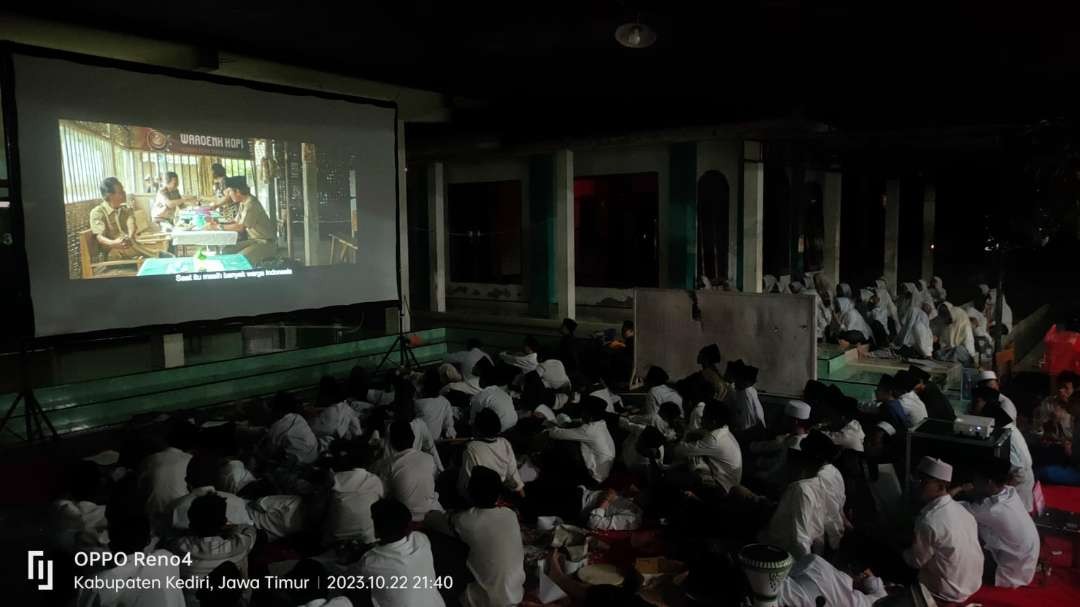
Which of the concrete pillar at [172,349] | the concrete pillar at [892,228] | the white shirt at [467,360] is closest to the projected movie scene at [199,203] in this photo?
the concrete pillar at [172,349]

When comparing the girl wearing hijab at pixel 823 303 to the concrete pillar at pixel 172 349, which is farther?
the girl wearing hijab at pixel 823 303

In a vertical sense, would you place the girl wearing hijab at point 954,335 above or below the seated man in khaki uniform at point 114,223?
below

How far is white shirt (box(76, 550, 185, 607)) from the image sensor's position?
295 cm

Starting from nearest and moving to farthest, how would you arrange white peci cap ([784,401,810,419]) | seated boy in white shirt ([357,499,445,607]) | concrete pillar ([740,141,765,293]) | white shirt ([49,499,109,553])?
seated boy in white shirt ([357,499,445,607])
white shirt ([49,499,109,553])
white peci cap ([784,401,810,419])
concrete pillar ([740,141,765,293])

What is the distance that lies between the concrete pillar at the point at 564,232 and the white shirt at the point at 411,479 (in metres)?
7.50

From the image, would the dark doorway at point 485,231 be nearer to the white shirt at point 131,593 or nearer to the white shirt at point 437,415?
the white shirt at point 437,415

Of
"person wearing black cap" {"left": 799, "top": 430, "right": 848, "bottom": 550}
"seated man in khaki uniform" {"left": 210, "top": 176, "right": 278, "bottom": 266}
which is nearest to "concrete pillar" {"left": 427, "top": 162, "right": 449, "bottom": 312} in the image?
"seated man in khaki uniform" {"left": 210, "top": 176, "right": 278, "bottom": 266}

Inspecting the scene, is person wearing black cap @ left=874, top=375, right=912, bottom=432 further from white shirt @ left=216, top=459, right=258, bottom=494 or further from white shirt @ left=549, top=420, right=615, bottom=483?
white shirt @ left=216, top=459, right=258, bottom=494

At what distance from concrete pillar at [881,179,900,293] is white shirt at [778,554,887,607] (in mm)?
12117

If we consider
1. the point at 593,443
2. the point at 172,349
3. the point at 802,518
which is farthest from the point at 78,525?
the point at 172,349

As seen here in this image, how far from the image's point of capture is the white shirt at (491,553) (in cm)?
367

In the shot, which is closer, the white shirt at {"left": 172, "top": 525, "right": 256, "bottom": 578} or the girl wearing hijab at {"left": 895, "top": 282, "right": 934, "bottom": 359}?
the white shirt at {"left": 172, "top": 525, "right": 256, "bottom": 578}

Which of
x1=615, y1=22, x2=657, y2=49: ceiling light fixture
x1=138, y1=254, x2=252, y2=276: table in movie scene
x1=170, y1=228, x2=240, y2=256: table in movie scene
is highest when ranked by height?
x1=615, y1=22, x2=657, y2=49: ceiling light fixture

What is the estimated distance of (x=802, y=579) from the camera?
10.9 ft
